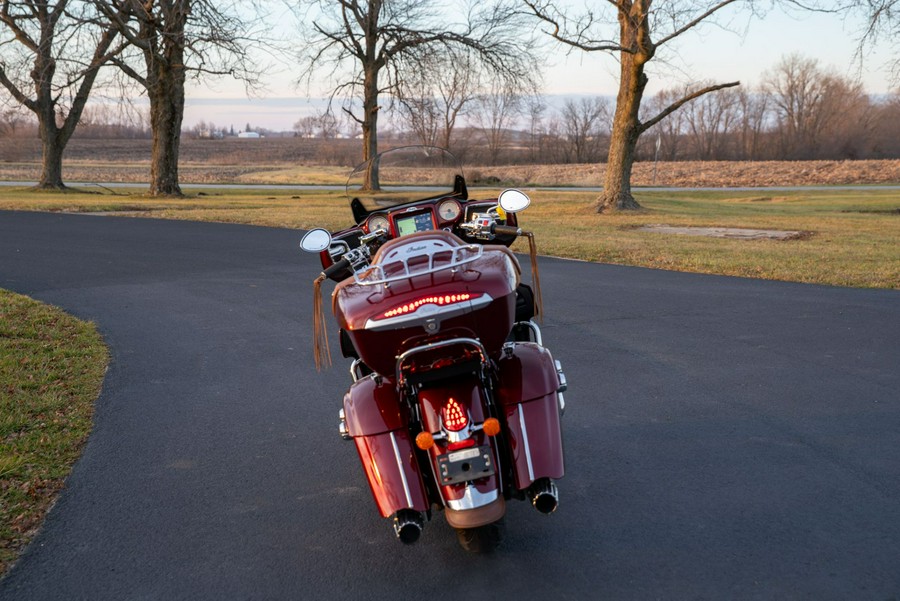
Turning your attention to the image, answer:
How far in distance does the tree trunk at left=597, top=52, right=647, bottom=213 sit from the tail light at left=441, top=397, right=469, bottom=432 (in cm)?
2097

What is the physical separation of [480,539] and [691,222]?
59.8ft

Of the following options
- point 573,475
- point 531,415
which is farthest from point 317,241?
point 573,475

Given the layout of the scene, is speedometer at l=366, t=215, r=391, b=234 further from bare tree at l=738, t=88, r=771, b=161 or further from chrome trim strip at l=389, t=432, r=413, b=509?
bare tree at l=738, t=88, r=771, b=161

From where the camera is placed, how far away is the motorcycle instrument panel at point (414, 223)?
434 cm

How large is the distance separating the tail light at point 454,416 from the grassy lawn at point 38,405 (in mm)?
2013

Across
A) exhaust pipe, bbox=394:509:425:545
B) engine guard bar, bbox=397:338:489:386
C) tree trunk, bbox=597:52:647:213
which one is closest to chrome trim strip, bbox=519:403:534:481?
engine guard bar, bbox=397:338:489:386

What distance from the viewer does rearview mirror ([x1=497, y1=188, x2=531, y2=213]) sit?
417 centimetres

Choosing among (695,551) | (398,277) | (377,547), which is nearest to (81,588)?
(377,547)

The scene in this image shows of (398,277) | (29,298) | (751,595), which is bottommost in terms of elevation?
(751,595)

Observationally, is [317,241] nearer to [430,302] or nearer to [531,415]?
[430,302]

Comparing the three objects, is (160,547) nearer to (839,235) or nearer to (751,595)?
(751,595)

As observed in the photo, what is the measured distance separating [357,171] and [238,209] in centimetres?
2063

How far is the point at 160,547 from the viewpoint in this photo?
12.1ft

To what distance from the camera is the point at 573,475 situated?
4398 millimetres
